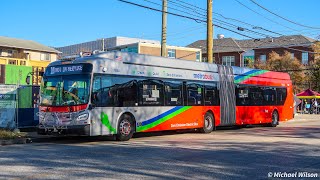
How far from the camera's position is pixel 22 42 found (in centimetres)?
5725

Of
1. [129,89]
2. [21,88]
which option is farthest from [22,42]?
[129,89]

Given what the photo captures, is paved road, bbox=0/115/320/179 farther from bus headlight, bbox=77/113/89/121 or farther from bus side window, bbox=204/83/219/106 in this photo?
bus side window, bbox=204/83/219/106

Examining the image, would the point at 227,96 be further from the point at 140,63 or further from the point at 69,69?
the point at 69,69

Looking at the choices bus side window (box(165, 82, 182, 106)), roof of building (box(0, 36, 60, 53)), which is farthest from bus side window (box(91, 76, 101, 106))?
roof of building (box(0, 36, 60, 53))

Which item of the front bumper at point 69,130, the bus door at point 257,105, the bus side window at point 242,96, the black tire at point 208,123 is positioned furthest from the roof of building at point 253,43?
the front bumper at point 69,130

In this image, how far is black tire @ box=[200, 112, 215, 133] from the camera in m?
19.5

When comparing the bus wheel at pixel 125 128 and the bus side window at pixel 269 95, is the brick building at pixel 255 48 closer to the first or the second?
the bus side window at pixel 269 95

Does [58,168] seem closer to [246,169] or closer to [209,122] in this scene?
[246,169]

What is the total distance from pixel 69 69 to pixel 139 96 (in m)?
3.00

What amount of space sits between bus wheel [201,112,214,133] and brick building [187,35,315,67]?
51.0m

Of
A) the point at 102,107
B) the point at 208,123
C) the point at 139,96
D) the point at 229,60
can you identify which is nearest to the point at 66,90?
the point at 102,107

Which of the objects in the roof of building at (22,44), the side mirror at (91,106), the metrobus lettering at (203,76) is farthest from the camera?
the roof of building at (22,44)

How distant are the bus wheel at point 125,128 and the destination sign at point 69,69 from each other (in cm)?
236

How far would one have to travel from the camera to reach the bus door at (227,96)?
67.5 feet
